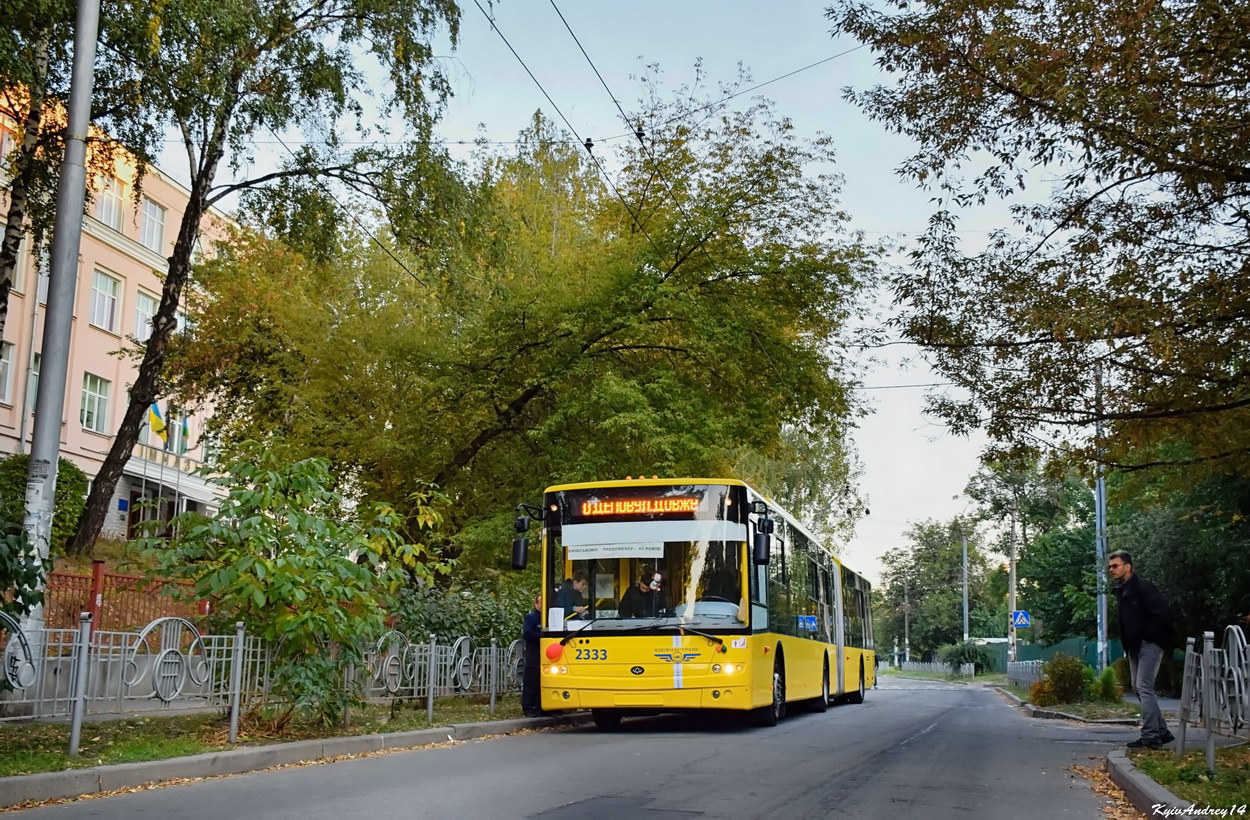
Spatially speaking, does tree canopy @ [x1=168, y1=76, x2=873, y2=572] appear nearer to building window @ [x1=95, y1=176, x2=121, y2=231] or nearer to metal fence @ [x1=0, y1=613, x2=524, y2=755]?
metal fence @ [x1=0, y1=613, x2=524, y2=755]

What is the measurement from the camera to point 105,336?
4206cm

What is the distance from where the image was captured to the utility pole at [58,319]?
11.7 meters

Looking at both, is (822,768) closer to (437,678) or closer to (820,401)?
(437,678)

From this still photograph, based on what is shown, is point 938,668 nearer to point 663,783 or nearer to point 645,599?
point 645,599

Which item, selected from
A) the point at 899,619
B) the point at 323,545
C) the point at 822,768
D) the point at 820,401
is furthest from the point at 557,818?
the point at 899,619

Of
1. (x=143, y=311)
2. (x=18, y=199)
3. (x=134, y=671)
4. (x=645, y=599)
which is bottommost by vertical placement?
(x=134, y=671)

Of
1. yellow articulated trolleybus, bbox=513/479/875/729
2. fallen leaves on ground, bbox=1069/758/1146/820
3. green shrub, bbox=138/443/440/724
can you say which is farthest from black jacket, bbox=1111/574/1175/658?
green shrub, bbox=138/443/440/724

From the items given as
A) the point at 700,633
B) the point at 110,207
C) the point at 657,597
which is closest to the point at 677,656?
the point at 700,633

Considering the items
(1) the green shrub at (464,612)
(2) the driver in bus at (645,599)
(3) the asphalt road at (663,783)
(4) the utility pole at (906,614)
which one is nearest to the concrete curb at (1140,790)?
(3) the asphalt road at (663,783)

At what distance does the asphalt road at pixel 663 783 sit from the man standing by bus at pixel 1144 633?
845 millimetres

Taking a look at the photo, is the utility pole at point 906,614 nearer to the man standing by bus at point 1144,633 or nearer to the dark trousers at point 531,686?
the dark trousers at point 531,686

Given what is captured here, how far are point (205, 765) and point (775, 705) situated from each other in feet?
30.8

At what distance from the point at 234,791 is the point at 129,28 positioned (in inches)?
459

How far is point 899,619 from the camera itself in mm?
129375
